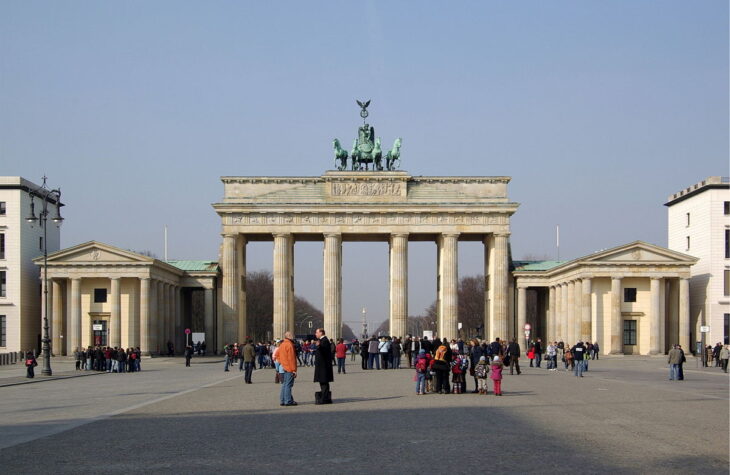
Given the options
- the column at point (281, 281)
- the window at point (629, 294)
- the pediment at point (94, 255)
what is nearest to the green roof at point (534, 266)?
the window at point (629, 294)

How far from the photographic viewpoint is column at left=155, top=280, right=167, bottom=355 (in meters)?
82.6

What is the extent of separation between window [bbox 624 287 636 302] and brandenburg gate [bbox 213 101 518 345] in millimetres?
11195

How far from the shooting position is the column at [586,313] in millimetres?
79562

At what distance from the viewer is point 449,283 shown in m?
88.2

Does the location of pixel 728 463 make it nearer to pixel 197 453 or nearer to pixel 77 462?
pixel 197 453

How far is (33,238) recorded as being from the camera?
84.9 m

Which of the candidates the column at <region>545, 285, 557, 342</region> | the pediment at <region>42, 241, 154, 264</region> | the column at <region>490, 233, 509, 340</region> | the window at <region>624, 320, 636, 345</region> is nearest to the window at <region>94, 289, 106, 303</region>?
the pediment at <region>42, 241, 154, 264</region>

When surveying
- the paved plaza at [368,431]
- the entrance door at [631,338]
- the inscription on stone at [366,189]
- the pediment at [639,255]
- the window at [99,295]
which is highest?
the inscription on stone at [366,189]

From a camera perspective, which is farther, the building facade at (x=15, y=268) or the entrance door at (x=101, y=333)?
the building facade at (x=15, y=268)

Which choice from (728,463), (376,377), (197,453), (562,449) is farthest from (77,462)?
(376,377)

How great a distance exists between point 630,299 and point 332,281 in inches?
1004

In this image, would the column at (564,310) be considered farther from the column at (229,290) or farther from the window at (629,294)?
the column at (229,290)

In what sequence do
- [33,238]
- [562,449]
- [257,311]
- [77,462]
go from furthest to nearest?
[257,311], [33,238], [562,449], [77,462]

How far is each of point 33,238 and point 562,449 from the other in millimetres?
75408
